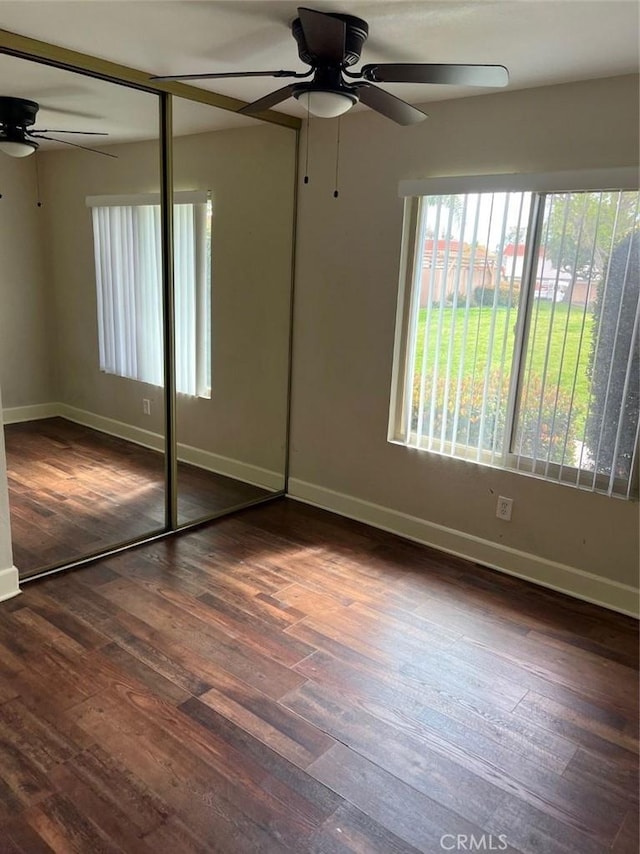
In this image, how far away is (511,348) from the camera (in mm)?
2955

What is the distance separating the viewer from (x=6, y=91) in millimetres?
2434

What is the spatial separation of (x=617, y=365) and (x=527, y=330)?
43cm

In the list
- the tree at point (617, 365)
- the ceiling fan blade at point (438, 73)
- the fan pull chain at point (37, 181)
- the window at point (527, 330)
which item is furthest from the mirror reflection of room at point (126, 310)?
the tree at point (617, 365)

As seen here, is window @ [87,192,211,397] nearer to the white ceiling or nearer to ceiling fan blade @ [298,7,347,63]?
the white ceiling

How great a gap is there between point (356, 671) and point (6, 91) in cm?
266

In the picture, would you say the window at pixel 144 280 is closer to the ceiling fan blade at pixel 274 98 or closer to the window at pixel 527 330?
the ceiling fan blade at pixel 274 98

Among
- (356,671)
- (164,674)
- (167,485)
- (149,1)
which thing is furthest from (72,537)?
(149,1)

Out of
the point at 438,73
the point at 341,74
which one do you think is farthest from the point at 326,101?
the point at 438,73

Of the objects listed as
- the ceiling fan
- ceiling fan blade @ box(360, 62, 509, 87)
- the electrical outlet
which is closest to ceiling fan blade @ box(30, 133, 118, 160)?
the ceiling fan

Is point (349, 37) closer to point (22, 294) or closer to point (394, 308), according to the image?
point (394, 308)

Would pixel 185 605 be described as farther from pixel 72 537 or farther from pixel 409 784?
pixel 409 784

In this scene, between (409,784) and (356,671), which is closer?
(409,784)

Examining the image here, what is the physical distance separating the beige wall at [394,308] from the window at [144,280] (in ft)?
2.38

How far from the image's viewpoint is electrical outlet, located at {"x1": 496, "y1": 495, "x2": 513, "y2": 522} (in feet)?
10.2
